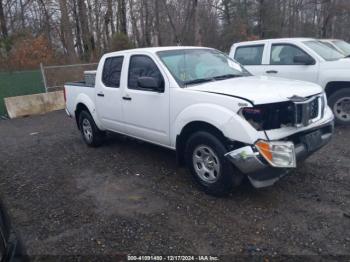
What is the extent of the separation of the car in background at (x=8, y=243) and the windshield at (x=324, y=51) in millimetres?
6694

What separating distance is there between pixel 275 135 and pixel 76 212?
2496 millimetres

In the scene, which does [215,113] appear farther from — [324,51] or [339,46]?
[339,46]

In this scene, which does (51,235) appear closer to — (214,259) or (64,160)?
(214,259)

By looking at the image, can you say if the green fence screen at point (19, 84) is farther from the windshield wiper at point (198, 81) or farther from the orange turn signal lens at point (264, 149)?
the orange turn signal lens at point (264, 149)

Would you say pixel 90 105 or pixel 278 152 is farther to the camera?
pixel 90 105

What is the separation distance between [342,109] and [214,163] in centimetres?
418

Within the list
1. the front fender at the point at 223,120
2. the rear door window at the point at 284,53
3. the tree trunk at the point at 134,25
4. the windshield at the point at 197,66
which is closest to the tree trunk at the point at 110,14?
the tree trunk at the point at 134,25

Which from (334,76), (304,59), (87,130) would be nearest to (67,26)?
(87,130)

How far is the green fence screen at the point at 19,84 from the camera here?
11742mm

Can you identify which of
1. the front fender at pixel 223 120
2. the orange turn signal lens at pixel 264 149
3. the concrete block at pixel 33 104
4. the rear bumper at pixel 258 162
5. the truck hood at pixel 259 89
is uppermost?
the truck hood at pixel 259 89

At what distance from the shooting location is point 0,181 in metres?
5.13

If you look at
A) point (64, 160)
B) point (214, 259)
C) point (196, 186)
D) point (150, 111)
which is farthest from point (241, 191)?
point (64, 160)

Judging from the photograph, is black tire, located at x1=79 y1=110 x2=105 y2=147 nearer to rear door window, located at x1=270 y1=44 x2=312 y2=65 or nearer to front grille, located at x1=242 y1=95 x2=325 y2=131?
front grille, located at x1=242 y1=95 x2=325 y2=131

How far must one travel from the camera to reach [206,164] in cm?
397
